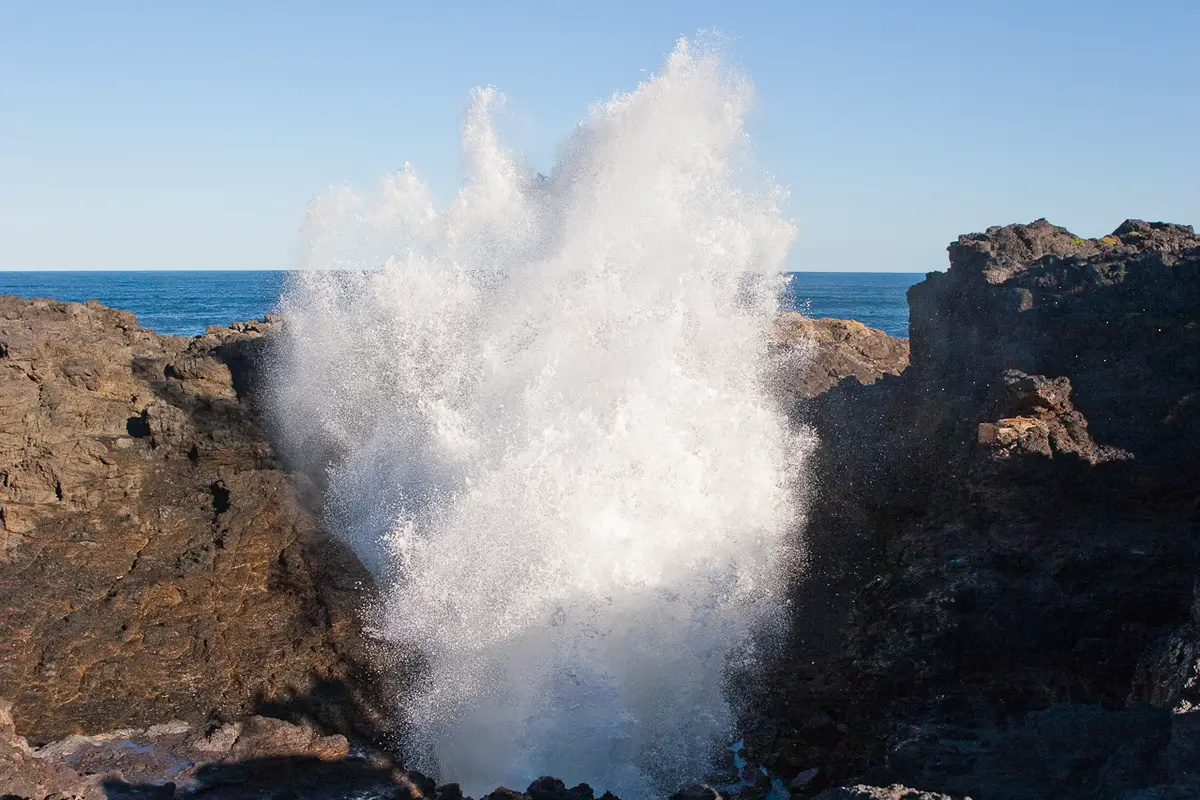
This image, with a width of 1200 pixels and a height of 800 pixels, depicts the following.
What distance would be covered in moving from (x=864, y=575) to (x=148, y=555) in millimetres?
8210

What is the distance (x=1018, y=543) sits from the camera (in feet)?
30.0

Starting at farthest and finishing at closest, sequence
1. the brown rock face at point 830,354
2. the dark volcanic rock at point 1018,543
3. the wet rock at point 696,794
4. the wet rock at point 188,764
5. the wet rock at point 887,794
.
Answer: the brown rock face at point 830,354, the wet rock at point 696,794, the wet rock at point 188,764, the dark volcanic rock at point 1018,543, the wet rock at point 887,794

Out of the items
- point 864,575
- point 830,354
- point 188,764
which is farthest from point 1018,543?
point 830,354

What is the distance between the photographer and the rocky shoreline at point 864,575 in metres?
7.25

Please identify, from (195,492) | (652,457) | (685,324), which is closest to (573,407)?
(652,457)

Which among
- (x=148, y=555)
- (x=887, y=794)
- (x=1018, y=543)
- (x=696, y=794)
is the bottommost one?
(x=696, y=794)

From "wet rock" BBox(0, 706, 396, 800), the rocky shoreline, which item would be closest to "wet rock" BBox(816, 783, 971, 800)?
the rocky shoreline

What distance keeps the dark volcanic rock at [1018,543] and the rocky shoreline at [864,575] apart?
30mm

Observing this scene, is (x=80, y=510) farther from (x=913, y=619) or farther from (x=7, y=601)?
(x=913, y=619)

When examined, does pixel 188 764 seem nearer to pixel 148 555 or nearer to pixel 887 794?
pixel 148 555

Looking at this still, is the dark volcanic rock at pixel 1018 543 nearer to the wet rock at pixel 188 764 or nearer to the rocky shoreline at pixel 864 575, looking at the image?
the rocky shoreline at pixel 864 575

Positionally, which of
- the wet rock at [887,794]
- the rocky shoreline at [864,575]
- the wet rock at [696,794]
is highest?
the rocky shoreline at [864,575]

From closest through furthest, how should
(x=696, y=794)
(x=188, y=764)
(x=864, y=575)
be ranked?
(x=696, y=794)
(x=188, y=764)
(x=864, y=575)

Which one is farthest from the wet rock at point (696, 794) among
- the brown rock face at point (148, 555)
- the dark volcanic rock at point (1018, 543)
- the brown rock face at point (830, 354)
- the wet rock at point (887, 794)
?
the brown rock face at point (830, 354)
